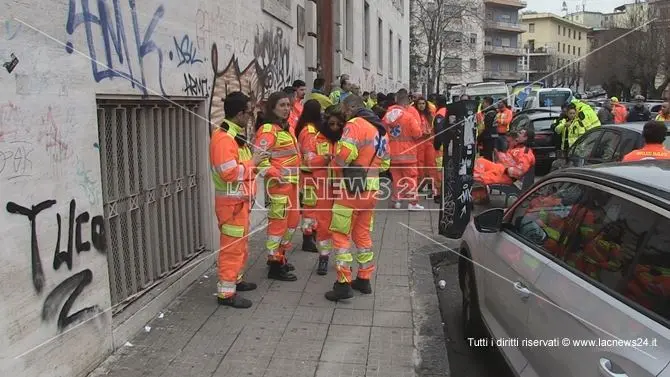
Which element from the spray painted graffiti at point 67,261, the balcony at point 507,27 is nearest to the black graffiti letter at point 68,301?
the spray painted graffiti at point 67,261

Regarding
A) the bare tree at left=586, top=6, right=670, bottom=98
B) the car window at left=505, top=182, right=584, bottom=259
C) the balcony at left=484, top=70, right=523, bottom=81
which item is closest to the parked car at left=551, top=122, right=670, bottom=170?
the car window at left=505, top=182, right=584, bottom=259

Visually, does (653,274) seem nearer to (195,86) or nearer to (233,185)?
(233,185)

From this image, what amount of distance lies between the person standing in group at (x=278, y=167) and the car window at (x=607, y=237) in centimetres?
309

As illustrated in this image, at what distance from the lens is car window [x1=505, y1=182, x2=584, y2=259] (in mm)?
3300

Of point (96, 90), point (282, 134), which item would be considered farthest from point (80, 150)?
point (282, 134)

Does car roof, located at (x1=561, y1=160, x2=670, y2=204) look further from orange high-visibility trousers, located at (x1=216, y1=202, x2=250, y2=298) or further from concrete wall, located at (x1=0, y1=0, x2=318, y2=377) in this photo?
concrete wall, located at (x1=0, y1=0, x2=318, y2=377)

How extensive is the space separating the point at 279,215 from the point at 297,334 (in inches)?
55.2

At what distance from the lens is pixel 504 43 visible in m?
86.9

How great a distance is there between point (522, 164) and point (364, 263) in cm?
535

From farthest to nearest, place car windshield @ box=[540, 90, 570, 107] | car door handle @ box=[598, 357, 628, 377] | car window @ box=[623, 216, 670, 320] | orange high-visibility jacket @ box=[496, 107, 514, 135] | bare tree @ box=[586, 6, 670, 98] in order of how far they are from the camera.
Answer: bare tree @ box=[586, 6, 670, 98] → car windshield @ box=[540, 90, 570, 107] → orange high-visibility jacket @ box=[496, 107, 514, 135] → car window @ box=[623, 216, 670, 320] → car door handle @ box=[598, 357, 628, 377]

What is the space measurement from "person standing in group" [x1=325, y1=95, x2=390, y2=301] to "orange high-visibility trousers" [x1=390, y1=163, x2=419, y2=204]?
4.26 metres

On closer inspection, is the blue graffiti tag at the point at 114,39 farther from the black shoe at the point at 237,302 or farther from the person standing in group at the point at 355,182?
the black shoe at the point at 237,302

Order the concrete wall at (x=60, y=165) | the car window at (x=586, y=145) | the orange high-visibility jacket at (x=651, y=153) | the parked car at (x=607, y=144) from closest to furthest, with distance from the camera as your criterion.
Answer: the concrete wall at (x=60, y=165), the orange high-visibility jacket at (x=651, y=153), the parked car at (x=607, y=144), the car window at (x=586, y=145)

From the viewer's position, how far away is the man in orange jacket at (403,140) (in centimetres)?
947
